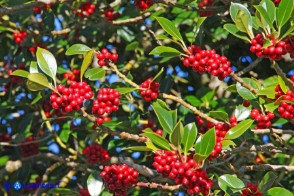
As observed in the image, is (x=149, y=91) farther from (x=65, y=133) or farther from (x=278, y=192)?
(x=65, y=133)

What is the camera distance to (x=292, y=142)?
129 inches

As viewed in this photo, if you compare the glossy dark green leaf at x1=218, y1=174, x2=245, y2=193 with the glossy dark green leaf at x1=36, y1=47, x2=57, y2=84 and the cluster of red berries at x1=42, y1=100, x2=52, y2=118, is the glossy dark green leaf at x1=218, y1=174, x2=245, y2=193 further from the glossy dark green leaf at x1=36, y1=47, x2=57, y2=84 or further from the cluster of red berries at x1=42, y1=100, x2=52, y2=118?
the cluster of red berries at x1=42, y1=100, x2=52, y2=118

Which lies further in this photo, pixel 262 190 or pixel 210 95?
pixel 210 95

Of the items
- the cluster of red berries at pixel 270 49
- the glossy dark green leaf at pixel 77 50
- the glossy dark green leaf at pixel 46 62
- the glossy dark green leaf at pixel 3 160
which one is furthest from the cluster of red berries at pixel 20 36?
the cluster of red berries at pixel 270 49

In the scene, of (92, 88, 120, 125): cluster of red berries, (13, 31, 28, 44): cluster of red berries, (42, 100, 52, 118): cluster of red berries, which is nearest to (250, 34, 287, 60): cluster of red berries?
(92, 88, 120, 125): cluster of red berries

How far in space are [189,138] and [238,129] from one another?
230 millimetres

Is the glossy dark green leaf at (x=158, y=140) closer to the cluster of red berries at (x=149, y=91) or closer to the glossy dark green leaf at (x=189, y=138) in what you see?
the glossy dark green leaf at (x=189, y=138)

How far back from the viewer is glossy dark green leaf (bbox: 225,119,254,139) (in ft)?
7.80

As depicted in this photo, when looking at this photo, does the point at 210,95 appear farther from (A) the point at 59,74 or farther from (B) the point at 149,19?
(A) the point at 59,74

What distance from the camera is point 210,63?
8.30ft

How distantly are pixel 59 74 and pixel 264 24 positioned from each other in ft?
5.51

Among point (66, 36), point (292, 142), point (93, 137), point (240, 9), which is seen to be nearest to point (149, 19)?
point (66, 36)

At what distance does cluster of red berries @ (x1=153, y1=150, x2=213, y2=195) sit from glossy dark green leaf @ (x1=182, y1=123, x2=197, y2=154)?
35 millimetres

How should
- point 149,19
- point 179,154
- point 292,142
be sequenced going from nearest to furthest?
point 179,154 → point 292,142 → point 149,19
